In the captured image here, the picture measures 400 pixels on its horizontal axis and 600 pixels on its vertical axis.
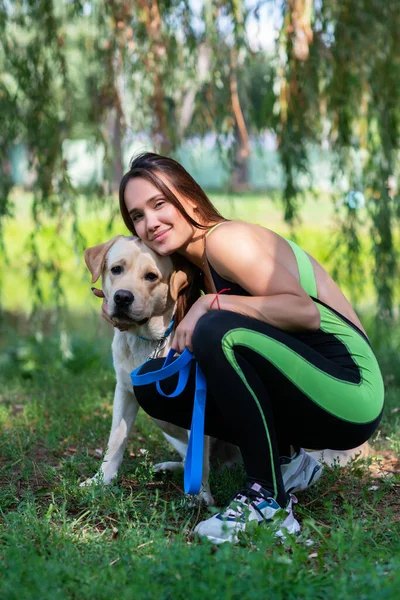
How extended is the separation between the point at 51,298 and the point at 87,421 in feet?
4.92

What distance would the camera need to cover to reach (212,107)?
4.96 m

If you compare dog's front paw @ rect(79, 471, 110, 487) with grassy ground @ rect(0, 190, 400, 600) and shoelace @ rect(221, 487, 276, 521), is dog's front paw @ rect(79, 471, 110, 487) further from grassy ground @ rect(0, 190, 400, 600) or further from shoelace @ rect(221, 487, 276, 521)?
shoelace @ rect(221, 487, 276, 521)

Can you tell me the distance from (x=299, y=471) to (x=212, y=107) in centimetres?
273

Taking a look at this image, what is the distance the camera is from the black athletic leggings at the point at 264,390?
103 inches

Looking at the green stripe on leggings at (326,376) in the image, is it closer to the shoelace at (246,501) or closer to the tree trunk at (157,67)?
the shoelace at (246,501)

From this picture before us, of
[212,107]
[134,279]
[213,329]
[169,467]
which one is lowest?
[169,467]

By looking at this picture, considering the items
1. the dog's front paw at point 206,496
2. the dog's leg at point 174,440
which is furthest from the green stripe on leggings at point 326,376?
the dog's leg at point 174,440

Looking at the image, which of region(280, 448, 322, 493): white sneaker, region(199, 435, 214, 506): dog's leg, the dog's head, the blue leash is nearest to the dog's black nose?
the dog's head

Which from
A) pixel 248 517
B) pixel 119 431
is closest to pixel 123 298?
pixel 119 431

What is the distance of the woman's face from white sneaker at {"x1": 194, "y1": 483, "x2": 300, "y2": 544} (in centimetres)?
101

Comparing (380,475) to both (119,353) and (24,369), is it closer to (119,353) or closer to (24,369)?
(119,353)

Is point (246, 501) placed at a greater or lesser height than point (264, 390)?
lesser

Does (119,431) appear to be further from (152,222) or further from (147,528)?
(152,222)

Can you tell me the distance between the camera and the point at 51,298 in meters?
5.43
